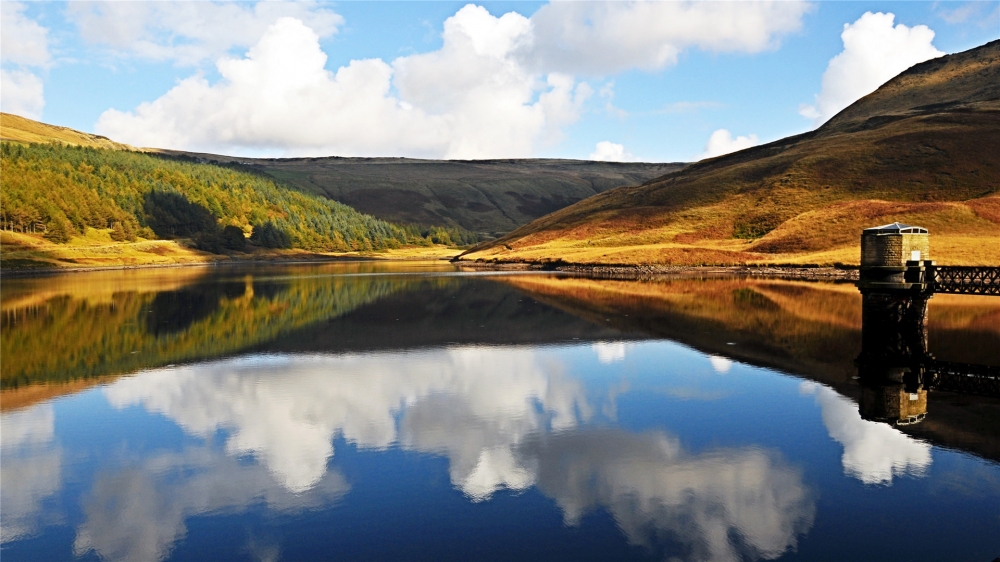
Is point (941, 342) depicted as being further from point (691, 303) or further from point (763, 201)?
point (763, 201)

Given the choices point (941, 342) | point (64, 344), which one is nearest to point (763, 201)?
point (941, 342)

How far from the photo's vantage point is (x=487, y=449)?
24047mm

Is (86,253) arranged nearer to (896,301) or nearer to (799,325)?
(799,325)

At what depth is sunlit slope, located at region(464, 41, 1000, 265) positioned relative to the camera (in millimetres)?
121688

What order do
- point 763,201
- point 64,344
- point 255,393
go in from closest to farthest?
point 255,393 < point 64,344 < point 763,201

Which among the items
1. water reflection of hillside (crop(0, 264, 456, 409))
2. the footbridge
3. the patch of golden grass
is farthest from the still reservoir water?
the patch of golden grass

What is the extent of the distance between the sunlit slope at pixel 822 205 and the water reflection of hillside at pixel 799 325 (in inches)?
1322

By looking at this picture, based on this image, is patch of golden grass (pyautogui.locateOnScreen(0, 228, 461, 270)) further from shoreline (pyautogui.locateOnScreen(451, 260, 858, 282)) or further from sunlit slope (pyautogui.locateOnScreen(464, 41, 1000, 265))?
shoreline (pyautogui.locateOnScreen(451, 260, 858, 282))

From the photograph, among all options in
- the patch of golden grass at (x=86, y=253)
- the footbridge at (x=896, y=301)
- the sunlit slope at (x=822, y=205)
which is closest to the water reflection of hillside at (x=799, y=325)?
the footbridge at (x=896, y=301)

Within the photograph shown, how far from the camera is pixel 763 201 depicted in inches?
6422

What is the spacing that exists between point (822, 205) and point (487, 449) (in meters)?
145

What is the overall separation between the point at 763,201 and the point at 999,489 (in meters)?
153

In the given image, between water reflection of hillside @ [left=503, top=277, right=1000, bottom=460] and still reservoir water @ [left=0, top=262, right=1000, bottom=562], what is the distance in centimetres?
27

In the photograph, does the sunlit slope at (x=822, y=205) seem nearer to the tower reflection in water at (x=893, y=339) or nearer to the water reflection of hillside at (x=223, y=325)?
the water reflection of hillside at (x=223, y=325)
